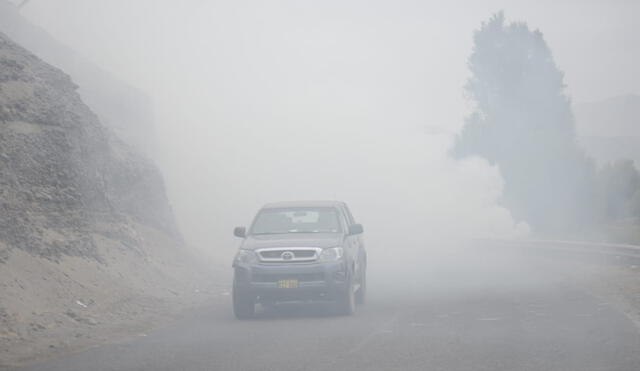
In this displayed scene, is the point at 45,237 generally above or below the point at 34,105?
below

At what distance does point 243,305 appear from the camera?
13.5 metres

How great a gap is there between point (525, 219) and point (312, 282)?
33633mm

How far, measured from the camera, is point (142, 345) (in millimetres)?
10734

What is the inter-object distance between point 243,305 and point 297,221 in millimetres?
2275

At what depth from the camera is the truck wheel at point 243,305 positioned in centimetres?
1338

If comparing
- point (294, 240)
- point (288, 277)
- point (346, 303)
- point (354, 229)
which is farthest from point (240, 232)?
point (346, 303)

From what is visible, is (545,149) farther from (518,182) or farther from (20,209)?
(20,209)

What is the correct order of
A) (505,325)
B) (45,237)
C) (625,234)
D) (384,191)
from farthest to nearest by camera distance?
1. (384,191)
2. (625,234)
3. (45,237)
4. (505,325)

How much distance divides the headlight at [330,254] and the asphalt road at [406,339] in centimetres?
99

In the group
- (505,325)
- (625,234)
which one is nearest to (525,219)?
(625,234)

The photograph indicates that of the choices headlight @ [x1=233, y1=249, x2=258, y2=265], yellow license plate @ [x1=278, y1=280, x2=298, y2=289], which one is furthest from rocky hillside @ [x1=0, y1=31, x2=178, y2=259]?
yellow license plate @ [x1=278, y1=280, x2=298, y2=289]

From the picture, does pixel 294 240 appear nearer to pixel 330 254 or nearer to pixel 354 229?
pixel 330 254

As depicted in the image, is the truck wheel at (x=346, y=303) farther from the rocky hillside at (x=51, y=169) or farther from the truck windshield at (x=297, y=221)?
the rocky hillside at (x=51, y=169)

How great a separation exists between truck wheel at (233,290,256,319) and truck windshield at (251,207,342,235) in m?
1.65
